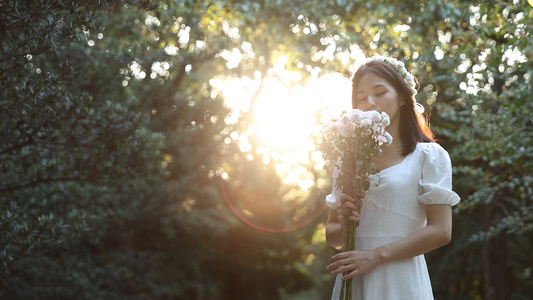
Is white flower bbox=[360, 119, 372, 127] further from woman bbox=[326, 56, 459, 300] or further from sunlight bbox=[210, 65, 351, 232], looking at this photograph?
sunlight bbox=[210, 65, 351, 232]

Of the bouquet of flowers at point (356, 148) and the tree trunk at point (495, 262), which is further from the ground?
the tree trunk at point (495, 262)

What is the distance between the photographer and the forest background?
15.9 feet

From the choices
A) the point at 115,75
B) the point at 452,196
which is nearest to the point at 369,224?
the point at 452,196

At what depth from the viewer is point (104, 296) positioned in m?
10.4

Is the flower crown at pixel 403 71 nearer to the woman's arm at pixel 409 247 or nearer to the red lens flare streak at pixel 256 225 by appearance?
the woman's arm at pixel 409 247

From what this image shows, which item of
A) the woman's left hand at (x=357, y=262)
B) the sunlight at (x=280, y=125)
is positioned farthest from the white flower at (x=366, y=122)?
the sunlight at (x=280, y=125)

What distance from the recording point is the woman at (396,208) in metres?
2.43

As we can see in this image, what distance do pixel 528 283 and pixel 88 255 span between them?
1166 cm

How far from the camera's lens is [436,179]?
8.12 feet

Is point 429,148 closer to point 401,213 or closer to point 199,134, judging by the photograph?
point 401,213

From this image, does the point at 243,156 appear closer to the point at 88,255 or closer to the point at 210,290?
the point at 210,290

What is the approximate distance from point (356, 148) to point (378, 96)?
0.42 metres

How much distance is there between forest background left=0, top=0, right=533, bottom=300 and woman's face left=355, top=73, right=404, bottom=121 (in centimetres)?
38

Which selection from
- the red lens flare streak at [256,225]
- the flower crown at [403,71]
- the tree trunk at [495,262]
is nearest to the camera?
the flower crown at [403,71]
